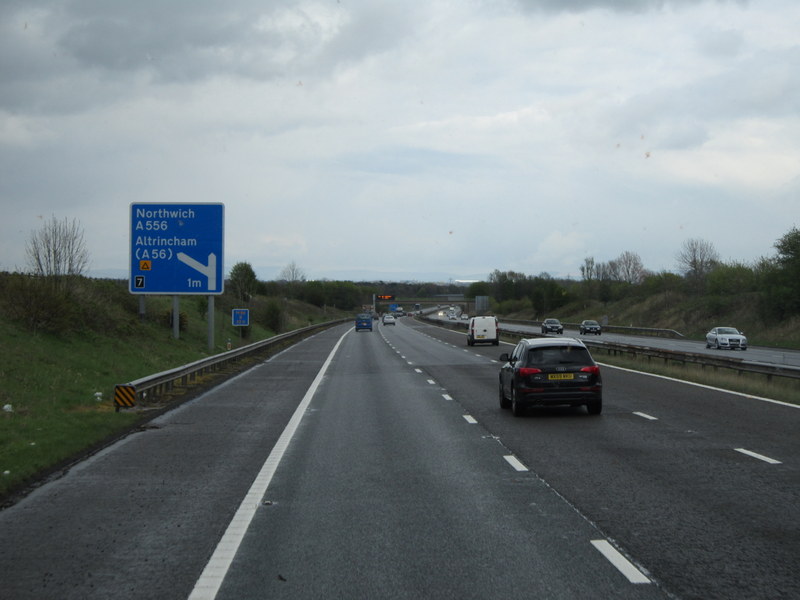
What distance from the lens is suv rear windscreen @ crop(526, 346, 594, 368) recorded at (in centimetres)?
1667

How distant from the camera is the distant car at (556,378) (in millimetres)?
16438

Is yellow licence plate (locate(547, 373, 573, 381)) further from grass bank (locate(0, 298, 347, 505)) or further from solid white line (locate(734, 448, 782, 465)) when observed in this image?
grass bank (locate(0, 298, 347, 505))

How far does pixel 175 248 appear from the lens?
101ft

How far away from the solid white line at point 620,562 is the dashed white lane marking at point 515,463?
12.1 ft

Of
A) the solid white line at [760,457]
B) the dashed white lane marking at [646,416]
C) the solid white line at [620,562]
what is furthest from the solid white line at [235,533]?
the dashed white lane marking at [646,416]

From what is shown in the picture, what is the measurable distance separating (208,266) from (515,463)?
21.7 m

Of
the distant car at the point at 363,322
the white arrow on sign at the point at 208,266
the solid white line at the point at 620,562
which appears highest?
the white arrow on sign at the point at 208,266

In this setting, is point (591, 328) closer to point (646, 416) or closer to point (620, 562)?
point (646, 416)

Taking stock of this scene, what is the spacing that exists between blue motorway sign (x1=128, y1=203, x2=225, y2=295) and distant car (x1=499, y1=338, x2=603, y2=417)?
1656 centimetres

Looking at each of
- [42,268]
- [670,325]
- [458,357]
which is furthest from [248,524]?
[670,325]

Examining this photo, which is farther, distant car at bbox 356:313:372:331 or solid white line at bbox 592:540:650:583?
distant car at bbox 356:313:372:331

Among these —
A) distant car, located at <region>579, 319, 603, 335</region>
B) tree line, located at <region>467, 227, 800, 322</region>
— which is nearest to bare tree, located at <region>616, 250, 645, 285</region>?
tree line, located at <region>467, 227, 800, 322</region>

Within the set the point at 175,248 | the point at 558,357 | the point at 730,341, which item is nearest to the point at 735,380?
the point at 558,357

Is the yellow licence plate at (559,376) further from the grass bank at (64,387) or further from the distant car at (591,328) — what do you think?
the distant car at (591,328)
